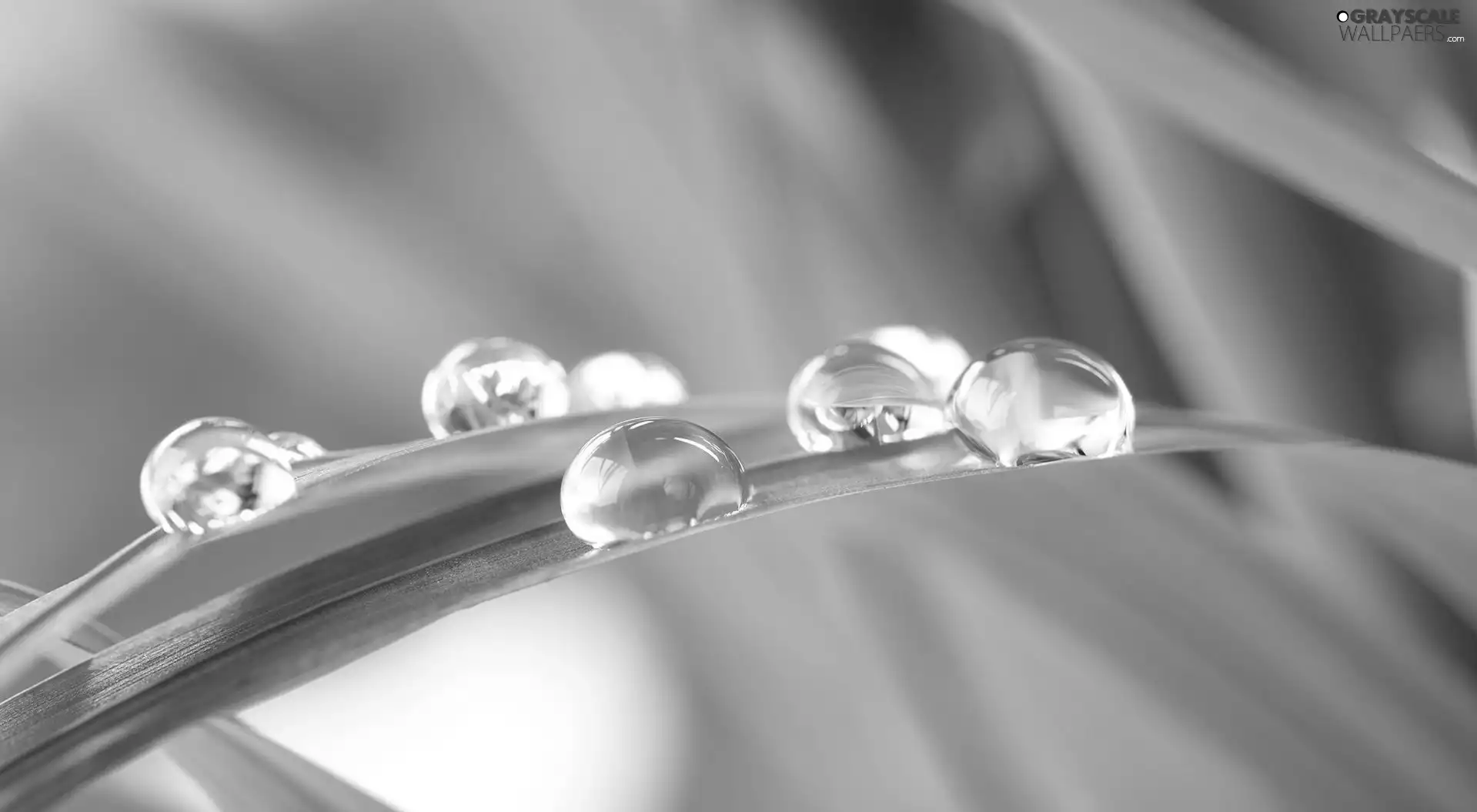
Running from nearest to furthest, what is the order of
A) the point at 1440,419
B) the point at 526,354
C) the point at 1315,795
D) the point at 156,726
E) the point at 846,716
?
the point at 156,726
the point at 526,354
the point at 1315,795
the point at 1440,419
the point at 846,716

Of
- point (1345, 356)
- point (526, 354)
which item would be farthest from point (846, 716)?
point (526, 354)

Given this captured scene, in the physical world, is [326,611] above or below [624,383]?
below

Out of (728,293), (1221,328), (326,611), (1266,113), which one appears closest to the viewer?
(326,611)

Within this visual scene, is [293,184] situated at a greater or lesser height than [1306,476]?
greater

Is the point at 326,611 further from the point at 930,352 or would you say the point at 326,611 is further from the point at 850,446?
the point at 930,352

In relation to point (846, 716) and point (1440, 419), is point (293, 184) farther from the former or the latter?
point (1440, 419)

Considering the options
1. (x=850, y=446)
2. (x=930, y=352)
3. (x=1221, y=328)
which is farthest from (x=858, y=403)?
(x=1221, y=328)

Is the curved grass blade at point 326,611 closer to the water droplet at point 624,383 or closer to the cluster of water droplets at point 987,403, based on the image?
the cluster of water droplets at point 987,403
